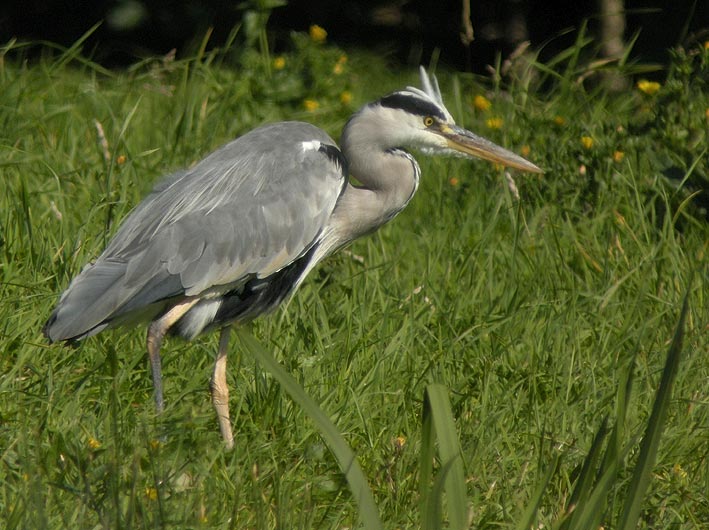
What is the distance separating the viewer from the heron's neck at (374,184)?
393 cm

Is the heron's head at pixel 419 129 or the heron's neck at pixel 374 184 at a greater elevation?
the heron's head at pixel 419 129

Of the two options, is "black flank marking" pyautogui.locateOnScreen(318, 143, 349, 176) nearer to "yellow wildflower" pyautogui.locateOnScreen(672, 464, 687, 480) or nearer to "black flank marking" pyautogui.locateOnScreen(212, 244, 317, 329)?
"black flank marking" pyautogui.locateOnScreen(212, 244, 317, 329)

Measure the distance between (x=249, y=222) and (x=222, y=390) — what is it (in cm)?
57

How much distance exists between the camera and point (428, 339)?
384cm

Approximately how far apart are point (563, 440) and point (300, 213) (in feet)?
3.67

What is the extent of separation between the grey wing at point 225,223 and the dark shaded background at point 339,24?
4.44 m

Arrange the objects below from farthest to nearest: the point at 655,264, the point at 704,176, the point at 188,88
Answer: the point at 188,88 < the point at 704,176 < the point at 655,264

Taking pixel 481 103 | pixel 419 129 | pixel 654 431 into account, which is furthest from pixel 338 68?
pixel 654 431

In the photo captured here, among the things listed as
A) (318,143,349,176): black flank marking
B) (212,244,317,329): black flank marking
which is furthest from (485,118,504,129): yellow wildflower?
(212,244,317,329): black flank marking

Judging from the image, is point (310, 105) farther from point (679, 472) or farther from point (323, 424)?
point (323, 424)

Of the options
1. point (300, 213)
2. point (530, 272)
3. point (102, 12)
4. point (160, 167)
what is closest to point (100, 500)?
point (300, 213)

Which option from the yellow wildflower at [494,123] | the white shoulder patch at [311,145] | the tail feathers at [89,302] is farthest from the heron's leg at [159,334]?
the yellow wildflower at [494,123]

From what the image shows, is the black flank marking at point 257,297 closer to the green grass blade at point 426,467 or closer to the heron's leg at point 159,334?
the heron's leg at point 159,334

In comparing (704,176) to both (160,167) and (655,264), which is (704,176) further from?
(160,167)
